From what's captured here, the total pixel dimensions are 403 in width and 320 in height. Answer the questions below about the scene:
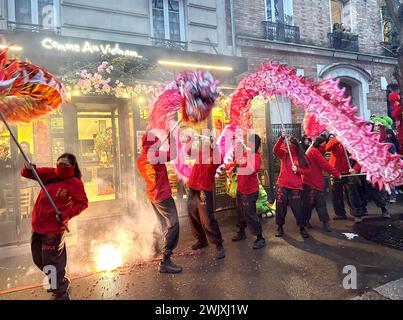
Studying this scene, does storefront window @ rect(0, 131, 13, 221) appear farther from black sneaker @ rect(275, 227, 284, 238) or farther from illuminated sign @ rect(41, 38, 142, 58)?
black sneaker @ rect(275, 227, 284, 238)

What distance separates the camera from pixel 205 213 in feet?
15.5

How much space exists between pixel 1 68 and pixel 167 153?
6.85 ft

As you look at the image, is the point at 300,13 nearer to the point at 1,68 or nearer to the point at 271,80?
the point at 271,80

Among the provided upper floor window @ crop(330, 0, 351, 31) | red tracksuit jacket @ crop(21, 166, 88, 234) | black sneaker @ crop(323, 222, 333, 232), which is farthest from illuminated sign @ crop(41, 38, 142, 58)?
upper floor window @ crop(330, 0, 351, 31)

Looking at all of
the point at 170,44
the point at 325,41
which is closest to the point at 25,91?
the point at 170,44

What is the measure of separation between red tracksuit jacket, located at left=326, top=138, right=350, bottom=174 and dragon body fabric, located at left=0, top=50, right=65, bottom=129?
569cm

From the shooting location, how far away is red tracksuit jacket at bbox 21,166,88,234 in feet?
10.8

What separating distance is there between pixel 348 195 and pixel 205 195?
390 cm

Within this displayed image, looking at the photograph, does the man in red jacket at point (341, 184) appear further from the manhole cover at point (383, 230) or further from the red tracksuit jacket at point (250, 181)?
the red tracksuit jacket at point (250, 181)

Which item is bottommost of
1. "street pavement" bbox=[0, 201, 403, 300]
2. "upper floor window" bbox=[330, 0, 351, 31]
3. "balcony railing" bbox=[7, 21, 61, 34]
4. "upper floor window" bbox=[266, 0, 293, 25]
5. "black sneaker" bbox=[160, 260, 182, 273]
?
"street pavement" bbox=[0, 201, 403, 300]

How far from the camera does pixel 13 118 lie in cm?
358

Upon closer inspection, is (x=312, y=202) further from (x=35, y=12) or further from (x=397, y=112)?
(x=35, y=12)
